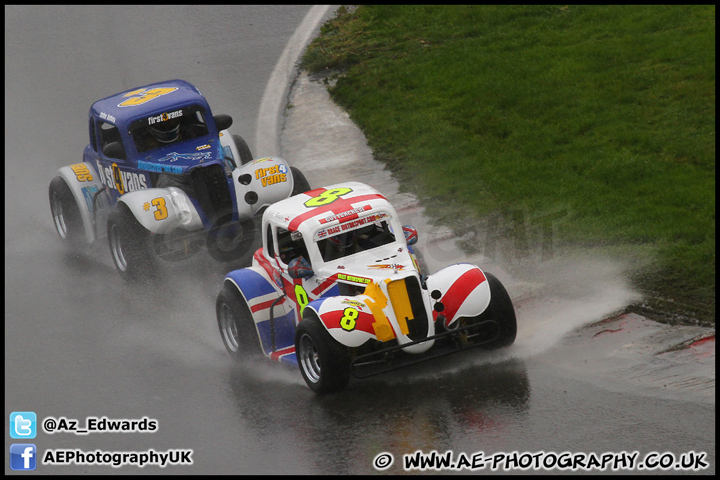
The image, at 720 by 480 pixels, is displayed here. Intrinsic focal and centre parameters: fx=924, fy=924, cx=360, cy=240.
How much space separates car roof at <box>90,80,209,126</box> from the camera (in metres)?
14.2

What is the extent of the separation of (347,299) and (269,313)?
1.48 metres

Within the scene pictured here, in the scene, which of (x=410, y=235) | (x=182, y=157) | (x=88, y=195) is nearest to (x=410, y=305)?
(x=410, y=235)

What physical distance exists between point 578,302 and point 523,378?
2.04 meters

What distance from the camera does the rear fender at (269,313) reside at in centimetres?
1077

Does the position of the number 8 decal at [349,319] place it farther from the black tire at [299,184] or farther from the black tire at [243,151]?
the black tire at [243,151]

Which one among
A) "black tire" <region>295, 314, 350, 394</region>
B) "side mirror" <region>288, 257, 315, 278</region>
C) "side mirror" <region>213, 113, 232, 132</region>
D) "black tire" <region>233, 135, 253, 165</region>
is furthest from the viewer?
"black tire" <region>233, 135, 253, 165</region>

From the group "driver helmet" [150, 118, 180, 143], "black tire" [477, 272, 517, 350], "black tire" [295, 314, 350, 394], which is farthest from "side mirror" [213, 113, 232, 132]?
"black tire" [477, 272, 517, 350]

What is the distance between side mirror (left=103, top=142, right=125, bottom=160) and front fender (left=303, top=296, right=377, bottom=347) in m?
5.75

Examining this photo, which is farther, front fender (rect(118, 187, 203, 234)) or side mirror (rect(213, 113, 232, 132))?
side mirror (rect(213, 113, 232, 132))

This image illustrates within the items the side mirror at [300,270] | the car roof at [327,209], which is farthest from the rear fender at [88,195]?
the side mirror at [300,270]

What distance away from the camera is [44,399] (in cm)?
1054

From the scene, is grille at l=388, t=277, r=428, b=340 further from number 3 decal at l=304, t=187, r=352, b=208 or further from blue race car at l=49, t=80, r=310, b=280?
blue race car at l=49, t=80, r=310, b=280

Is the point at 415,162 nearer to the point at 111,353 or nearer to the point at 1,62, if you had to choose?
the point at 111,353

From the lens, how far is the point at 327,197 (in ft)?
36.6
